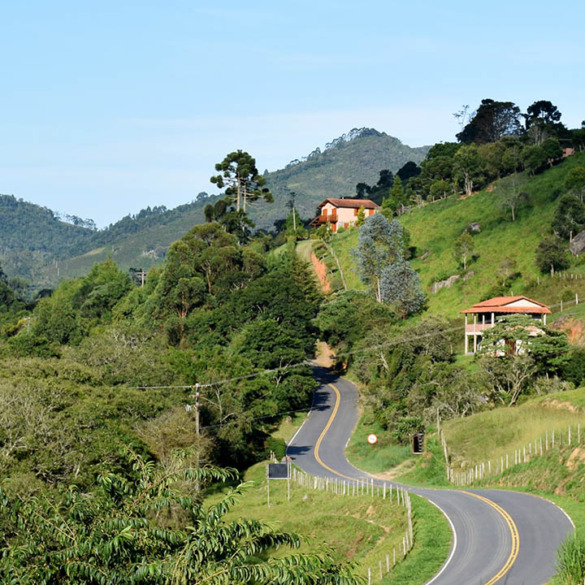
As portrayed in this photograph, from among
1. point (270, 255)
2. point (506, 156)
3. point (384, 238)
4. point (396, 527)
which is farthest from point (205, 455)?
point (506, 156)

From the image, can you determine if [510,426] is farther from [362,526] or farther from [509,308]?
[509,308]

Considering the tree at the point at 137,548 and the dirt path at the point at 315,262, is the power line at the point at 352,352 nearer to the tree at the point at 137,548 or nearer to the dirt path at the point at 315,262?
the dirt path at the point at 315,262

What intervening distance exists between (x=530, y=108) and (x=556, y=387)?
460ft

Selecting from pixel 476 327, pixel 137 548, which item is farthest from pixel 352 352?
pixel 137 548

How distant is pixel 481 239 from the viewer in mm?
109812

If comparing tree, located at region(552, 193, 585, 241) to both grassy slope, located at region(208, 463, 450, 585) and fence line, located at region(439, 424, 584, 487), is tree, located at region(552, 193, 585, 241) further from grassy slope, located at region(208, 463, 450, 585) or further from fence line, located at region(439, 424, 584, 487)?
grassy slope, located at region(208, 463, 450, 585)

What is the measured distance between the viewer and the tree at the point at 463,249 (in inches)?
4077

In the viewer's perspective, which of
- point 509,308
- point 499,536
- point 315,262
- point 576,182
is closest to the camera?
point 499,536

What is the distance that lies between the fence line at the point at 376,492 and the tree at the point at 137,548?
16.5 m

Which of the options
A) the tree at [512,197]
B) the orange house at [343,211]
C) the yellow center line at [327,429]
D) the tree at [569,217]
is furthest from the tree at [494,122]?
the yellow center line at [327,429]

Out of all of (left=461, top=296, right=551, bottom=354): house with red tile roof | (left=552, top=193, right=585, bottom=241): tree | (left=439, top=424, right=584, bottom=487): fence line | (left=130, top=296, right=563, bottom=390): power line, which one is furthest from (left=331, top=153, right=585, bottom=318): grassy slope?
(left=439, top=424, right=584, bottom=487): fence line

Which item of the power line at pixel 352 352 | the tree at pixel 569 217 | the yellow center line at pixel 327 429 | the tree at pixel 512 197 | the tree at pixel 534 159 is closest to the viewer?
the yellow center line at pixel 327 429

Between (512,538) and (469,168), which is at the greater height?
(469,168)

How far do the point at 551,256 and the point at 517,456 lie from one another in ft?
154
